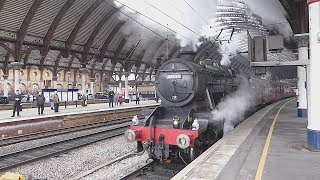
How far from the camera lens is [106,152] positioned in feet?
27.5

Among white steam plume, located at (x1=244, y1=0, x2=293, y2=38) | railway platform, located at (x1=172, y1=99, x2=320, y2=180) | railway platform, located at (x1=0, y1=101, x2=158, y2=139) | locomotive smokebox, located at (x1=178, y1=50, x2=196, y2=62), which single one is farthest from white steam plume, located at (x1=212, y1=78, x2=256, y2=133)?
railway platform, located at (x1=0, y1=101, x2=158, y2=139)

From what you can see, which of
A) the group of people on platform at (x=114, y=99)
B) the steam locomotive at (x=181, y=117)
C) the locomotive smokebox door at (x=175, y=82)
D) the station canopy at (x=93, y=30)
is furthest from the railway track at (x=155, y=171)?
the group of people on platform at (x=114, y=99)

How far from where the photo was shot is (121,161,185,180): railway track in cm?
571

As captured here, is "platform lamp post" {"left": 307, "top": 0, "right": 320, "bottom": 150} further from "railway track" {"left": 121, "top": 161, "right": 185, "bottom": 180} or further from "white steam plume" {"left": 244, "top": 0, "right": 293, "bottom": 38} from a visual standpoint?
"white steam plume" {"left": 244, "top": 0, "right": 293, "bottom": 38}

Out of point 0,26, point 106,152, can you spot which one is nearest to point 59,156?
point 106,152

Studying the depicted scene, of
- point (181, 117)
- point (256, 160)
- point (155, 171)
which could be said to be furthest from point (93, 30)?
point (256, 160)

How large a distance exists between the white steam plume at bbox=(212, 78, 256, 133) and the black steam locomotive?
1.21 feet

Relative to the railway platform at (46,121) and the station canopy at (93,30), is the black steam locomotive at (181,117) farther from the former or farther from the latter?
the railway platform at (46,121)

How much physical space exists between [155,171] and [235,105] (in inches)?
185

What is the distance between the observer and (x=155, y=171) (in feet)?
20.4

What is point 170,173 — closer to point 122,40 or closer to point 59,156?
point 59,156

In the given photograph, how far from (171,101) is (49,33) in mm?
17404

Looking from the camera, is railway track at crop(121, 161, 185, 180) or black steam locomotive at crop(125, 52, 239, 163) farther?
black steam locomotive at crop(125, 52, 239, 163)

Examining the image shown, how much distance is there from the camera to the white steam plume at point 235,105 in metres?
8.10
